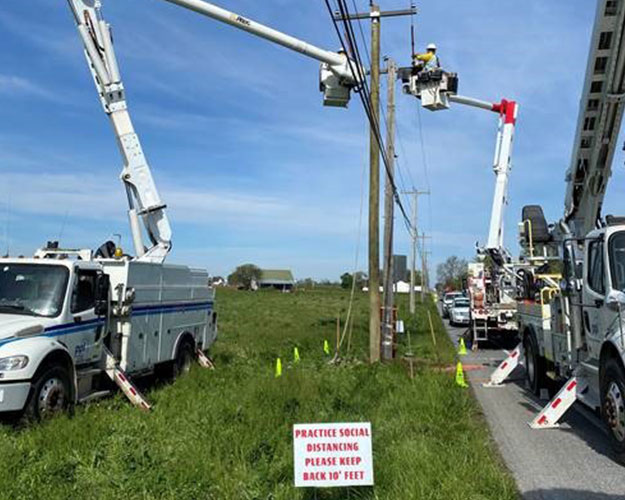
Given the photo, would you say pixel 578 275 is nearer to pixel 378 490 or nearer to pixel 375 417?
pixel 375 417

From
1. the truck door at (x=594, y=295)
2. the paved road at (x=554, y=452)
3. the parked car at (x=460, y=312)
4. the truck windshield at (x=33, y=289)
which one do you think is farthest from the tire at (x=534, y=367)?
the parked car at (x=460, y=312)

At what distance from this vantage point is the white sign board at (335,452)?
4793mm

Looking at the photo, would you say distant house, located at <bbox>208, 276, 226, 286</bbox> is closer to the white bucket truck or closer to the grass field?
the white bucket truck

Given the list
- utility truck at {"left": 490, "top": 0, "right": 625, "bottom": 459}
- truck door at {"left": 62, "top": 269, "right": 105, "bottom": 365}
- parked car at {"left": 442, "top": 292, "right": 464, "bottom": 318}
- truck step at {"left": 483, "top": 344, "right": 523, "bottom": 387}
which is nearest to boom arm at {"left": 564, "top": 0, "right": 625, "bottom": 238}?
utility truck at {"left": 490, "top": 0, "right": 625, "bottom": 459}

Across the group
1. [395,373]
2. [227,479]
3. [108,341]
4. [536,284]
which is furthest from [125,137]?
[536,284]

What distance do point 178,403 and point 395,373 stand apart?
4886 mm

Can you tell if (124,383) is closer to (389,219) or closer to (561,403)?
(561,403)

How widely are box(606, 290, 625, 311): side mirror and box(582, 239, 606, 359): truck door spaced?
313mm

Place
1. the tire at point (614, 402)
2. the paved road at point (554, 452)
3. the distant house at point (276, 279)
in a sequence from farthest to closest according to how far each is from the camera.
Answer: the distant house at point (276, 279) → the tire at point (614, 402) → the paved road at point (554, 452)

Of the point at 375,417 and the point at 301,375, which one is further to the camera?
A: the point at 301,375

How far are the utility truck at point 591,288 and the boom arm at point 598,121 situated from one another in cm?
1

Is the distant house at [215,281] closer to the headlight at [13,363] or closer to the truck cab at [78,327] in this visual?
the truck cab at [78,327]

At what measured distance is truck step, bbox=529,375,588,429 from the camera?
8523mm

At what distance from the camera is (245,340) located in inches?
802
